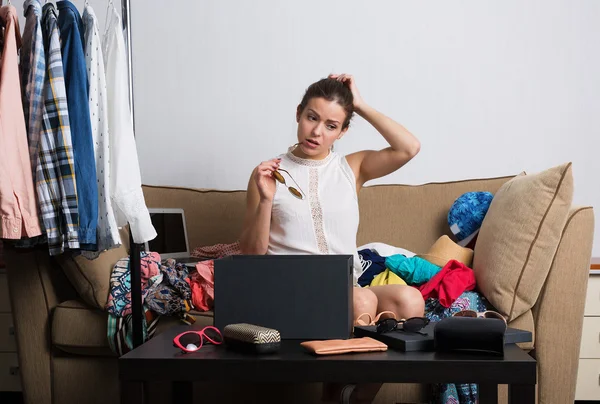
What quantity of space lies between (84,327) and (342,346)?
1138 millimetres

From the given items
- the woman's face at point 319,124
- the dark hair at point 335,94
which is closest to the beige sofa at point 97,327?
the woman's face at point 319,124

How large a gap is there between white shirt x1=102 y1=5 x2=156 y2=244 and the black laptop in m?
0.56

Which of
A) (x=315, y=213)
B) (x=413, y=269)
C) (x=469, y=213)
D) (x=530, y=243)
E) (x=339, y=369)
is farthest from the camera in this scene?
(x=469, y=213)

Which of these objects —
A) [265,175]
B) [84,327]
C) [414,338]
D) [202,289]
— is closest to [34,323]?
[84,327]

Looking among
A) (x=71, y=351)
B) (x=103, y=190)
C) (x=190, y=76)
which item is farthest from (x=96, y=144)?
(x=190, y=76)

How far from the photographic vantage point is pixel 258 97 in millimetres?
3270

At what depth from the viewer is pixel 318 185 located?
7.45 ft

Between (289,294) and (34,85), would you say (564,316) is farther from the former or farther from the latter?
(34,85)

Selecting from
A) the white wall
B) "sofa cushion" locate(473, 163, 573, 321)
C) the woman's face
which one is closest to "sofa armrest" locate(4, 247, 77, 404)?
the woman's face

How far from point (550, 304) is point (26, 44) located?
5.62 feet

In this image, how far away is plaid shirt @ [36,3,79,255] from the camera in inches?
77.0

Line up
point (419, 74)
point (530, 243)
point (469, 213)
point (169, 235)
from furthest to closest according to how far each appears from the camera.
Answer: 1. point (419, 74)
2. point (169, 235)
3. point (469, 213)
4. point (530, 243)

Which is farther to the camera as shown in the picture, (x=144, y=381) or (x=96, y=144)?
(x=96, y=144)

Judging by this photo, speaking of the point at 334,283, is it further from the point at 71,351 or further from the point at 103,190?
the point at 71,351
